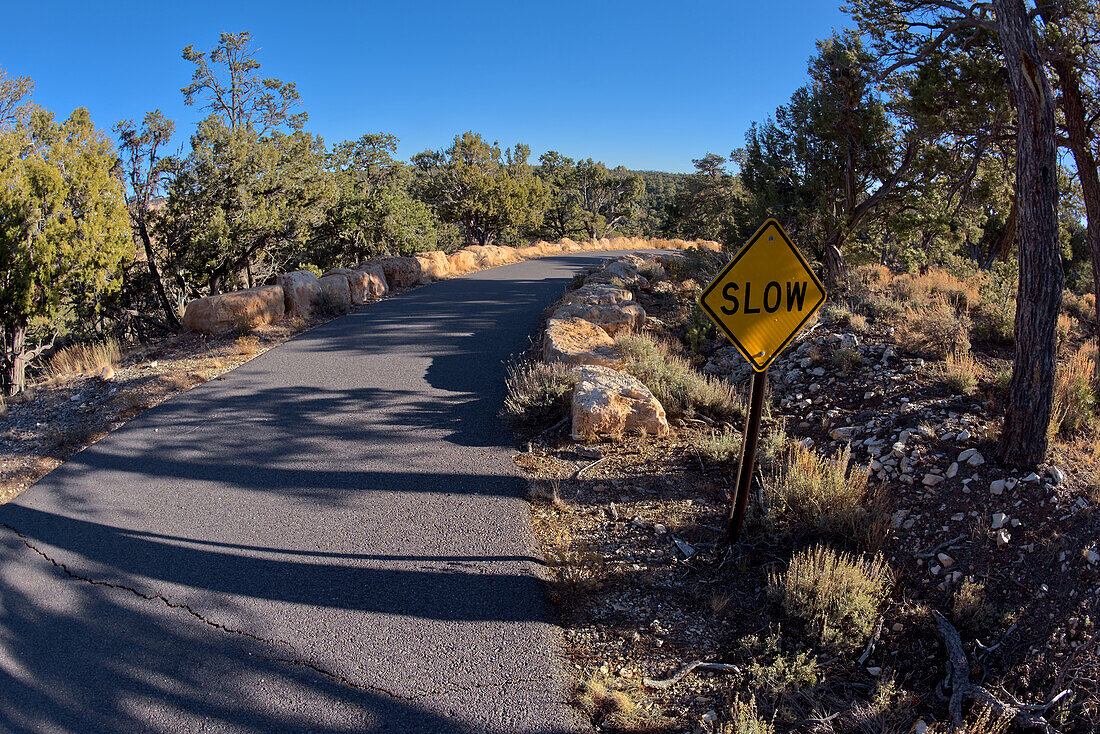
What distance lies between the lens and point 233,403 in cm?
714

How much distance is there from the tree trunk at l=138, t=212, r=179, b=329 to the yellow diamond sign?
1479 cm

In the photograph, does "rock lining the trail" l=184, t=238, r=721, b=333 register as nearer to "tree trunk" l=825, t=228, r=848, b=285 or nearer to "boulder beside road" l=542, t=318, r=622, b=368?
"boulder beside road" l=542, t=318, r=622, b=368

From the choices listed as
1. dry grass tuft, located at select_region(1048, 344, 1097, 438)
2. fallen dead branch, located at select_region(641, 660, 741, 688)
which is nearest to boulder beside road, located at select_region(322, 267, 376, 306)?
fallen dead branch, located at select_region(641, 660, 741, 688)

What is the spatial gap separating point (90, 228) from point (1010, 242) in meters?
19.0

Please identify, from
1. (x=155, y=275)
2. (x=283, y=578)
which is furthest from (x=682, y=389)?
(x=155, y=275)

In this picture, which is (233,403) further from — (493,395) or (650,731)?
(650,731)

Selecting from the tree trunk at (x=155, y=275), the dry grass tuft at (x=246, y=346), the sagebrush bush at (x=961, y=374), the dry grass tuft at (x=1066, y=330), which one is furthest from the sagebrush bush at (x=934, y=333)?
the tree trunk at (x=155, y=275)


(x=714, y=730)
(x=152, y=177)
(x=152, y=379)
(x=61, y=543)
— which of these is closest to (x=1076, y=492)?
(x=714, y=730)

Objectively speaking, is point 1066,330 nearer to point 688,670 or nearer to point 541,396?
point 541,396

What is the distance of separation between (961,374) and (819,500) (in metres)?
2.93

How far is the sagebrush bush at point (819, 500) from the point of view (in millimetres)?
4457

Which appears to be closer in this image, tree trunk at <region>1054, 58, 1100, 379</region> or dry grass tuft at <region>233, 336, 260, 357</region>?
tree trunk at <region>1054, 58, 1100, 379</region>

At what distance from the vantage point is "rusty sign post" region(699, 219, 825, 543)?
3979mm

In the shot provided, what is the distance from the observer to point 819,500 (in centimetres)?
464
